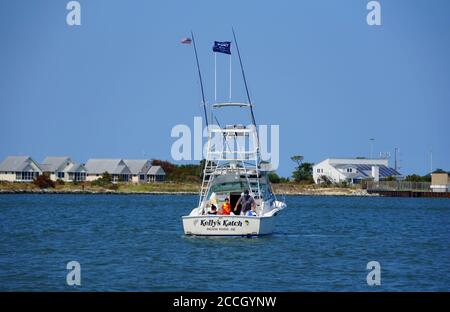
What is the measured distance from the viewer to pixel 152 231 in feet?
194

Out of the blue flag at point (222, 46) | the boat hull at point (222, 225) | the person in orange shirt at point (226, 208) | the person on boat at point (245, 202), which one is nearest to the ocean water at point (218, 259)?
the boat hull at point (222, 225)

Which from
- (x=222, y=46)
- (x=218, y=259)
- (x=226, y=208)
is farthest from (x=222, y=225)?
(x=222, y=46)

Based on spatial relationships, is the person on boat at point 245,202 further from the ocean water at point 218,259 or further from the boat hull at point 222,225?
the ocean water at point 218,259

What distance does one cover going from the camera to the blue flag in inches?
2068

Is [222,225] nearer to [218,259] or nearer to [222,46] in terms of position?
[218,259]

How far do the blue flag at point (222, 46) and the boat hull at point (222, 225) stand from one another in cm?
999

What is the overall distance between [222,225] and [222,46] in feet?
36.2

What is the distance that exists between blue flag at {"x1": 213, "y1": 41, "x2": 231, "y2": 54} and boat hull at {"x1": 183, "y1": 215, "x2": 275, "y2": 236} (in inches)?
393

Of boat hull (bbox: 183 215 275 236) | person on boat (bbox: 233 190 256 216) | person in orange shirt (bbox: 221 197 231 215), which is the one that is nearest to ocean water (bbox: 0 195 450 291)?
boat hull (bbox: 183 215 275 236)

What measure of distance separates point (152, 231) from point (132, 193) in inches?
5204

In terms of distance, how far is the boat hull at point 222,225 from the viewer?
4612 centimetres

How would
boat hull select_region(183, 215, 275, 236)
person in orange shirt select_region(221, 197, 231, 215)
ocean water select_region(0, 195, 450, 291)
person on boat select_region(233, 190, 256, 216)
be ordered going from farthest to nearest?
person on boat select_region(233, 190, 256, 216) → person in orange shirt select_region(221, 197, 231, 215) → boat hull select_region(183, 215, 275, 236) → ocean water select_region(0, 195, 450, 291)

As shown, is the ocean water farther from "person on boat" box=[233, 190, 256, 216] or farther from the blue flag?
the blue flag

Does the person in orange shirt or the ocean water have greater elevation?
the person in orange shirt
